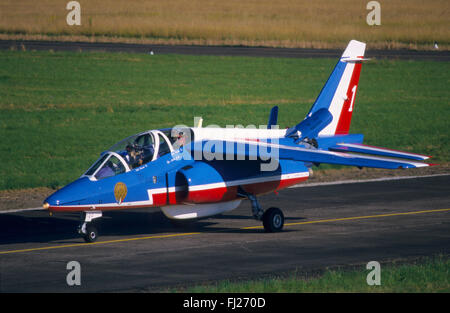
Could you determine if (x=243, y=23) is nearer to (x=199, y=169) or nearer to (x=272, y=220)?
(x=272, y=220)

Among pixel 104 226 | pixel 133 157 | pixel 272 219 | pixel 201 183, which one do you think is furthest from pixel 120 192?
pixel 272 219

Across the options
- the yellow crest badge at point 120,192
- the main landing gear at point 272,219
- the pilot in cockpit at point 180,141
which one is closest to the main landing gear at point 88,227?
the yellow crest badge at point 120,192

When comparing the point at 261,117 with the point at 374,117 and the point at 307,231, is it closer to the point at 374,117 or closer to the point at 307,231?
the point at 374,117

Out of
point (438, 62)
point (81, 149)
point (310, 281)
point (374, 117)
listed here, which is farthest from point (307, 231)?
point (438, 62)

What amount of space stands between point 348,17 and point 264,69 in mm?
39073

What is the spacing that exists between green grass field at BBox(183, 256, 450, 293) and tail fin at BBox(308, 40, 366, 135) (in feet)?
29.0

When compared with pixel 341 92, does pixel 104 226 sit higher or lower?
lower

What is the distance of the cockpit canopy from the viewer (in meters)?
20.2

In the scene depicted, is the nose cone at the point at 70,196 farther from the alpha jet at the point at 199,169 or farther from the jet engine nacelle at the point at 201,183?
the jet engine nacelle at the point at 201,183

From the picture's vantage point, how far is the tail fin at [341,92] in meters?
25.3

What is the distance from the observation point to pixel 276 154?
69.5ft

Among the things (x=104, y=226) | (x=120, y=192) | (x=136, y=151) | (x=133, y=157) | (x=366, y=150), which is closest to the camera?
(x=120, y=192)

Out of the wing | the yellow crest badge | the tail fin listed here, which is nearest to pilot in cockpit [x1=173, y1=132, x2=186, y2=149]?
the wing

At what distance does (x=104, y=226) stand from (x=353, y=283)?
9.51 meters
